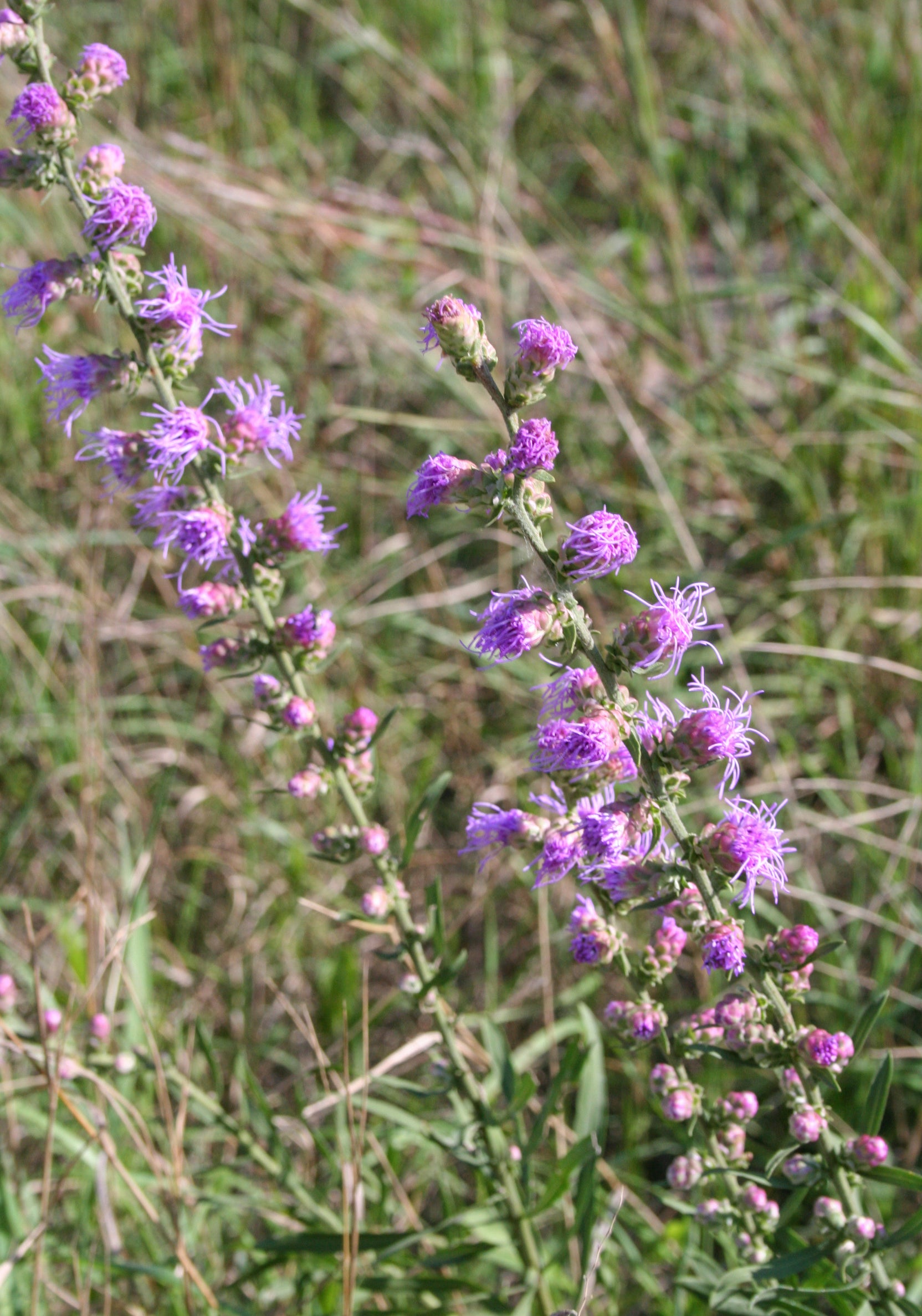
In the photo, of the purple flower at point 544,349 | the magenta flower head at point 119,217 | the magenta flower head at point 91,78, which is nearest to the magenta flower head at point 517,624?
the purple flower at point 544,349

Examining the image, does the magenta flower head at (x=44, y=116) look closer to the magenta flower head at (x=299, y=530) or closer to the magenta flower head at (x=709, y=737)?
the magenta flower head at (x=299, y=530)

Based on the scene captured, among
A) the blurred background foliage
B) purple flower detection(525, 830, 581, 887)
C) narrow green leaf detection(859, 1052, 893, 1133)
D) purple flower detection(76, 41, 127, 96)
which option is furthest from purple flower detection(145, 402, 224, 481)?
narrow green leaf detection(859, 1052, 893, 1133)

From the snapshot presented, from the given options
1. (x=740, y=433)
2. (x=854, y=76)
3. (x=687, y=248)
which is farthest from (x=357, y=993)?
(x=854, y=76)

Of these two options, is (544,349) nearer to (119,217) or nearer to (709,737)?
(709,737)

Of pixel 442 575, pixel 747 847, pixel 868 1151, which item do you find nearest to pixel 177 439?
pixel 747 847

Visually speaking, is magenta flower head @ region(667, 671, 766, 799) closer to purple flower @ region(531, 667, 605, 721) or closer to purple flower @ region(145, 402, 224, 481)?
purple flower @ region(531, 667, 605, 721)
